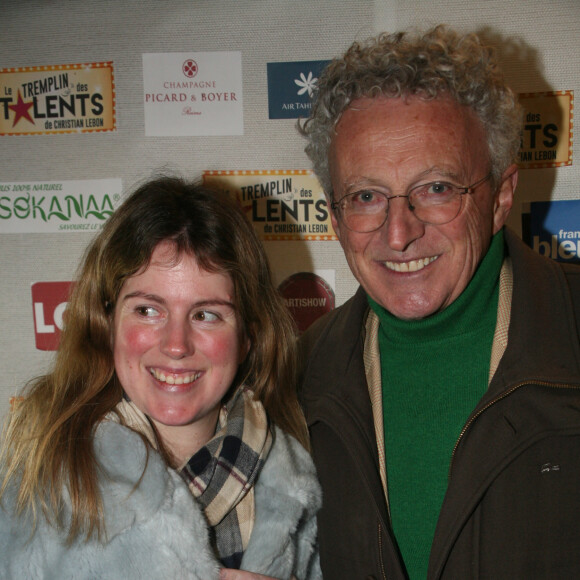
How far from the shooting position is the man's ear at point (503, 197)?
1.50 meters

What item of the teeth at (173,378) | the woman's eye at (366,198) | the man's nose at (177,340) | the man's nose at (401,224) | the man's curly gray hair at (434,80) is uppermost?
the man's curly gray hair at (434,80)

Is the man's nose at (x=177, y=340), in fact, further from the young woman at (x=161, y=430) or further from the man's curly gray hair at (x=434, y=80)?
the man's curly gray hair at (x=434, y=80)

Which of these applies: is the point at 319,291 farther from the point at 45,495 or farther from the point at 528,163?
the point at 45,495

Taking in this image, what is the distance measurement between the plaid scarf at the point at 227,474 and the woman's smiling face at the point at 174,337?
0.11 meters

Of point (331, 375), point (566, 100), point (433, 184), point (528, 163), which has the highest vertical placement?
point (566, 100)

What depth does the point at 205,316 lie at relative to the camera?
140cm

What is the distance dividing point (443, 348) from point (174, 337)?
634mm

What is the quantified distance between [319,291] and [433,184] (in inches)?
34.9

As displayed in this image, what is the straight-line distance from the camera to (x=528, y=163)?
2059mm

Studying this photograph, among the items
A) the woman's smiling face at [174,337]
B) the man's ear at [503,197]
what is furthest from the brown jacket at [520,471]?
the woman's smiling face at [174,337]

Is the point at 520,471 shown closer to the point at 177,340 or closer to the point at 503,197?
the point at 503,197

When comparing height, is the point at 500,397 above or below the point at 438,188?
below

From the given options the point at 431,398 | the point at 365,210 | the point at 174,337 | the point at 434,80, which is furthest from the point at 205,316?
the point at 434,80

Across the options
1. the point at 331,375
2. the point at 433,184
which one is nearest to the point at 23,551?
the point at 331,375
